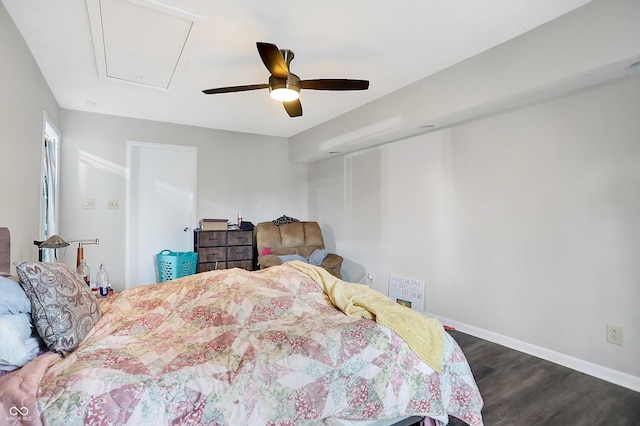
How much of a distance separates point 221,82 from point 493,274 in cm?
317

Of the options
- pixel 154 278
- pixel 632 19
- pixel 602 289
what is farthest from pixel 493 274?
pixel 154 278

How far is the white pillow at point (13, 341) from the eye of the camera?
1.16 metres

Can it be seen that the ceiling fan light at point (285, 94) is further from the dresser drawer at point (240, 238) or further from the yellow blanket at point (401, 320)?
the dresser drawer at point (240, 238)

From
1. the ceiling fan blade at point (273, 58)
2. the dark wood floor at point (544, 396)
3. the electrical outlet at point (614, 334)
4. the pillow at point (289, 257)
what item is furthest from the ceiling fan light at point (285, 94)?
the electrical outlet at point (614, 334)

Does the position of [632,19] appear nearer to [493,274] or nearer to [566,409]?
[493,274]

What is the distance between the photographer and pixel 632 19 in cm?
187

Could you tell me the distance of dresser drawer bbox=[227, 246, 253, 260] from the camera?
4.43 metres

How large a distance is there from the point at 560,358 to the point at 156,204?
478 cm

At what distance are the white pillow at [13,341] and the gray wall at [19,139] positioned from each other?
3.77 ft

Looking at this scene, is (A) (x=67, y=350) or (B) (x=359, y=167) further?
(B) (x=359, y=167)

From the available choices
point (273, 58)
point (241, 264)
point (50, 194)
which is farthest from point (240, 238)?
point (273, 58)

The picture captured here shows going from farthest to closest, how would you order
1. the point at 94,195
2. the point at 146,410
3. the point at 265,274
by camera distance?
1. the point at 94,195
2. the point at 265,274
3. the point at 146,410

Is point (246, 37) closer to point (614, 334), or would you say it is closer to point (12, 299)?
point (12, 299)

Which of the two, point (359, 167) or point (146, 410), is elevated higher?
point (359, 167)
